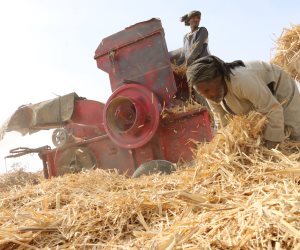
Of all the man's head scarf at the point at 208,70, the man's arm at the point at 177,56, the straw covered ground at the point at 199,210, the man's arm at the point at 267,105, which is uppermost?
the man's arm at the point at 177,56

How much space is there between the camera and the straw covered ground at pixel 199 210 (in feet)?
6.26

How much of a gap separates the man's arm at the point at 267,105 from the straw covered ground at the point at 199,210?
0.08 meters

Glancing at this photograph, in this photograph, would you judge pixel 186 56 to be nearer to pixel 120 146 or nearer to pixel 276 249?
pixel 120 146

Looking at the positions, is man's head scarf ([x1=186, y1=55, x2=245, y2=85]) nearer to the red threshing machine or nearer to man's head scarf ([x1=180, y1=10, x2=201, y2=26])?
the red threshing machine

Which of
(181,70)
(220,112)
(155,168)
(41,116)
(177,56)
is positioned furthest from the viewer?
(41,116)

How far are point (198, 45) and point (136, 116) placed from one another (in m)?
1.49

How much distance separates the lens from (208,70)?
3.32m

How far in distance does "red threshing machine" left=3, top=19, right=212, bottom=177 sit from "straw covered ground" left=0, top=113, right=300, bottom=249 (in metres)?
2.40

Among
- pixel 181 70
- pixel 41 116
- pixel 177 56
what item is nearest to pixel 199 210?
pixel 181 70

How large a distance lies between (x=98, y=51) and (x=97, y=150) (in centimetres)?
166

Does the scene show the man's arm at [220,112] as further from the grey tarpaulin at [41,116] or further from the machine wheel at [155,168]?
the grey tarpaulin at [41,116]

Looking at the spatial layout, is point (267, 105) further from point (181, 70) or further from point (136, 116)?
point (181, 70)

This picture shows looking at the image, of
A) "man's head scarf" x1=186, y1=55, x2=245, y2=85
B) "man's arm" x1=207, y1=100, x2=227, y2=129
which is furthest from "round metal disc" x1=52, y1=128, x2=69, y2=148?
"man's head scarf" x1=186, y1=55, x2=245, y2=85

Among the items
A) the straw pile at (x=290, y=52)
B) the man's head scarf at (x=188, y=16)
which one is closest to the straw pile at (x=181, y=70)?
the man's head scarf at (x=188, y=16)
